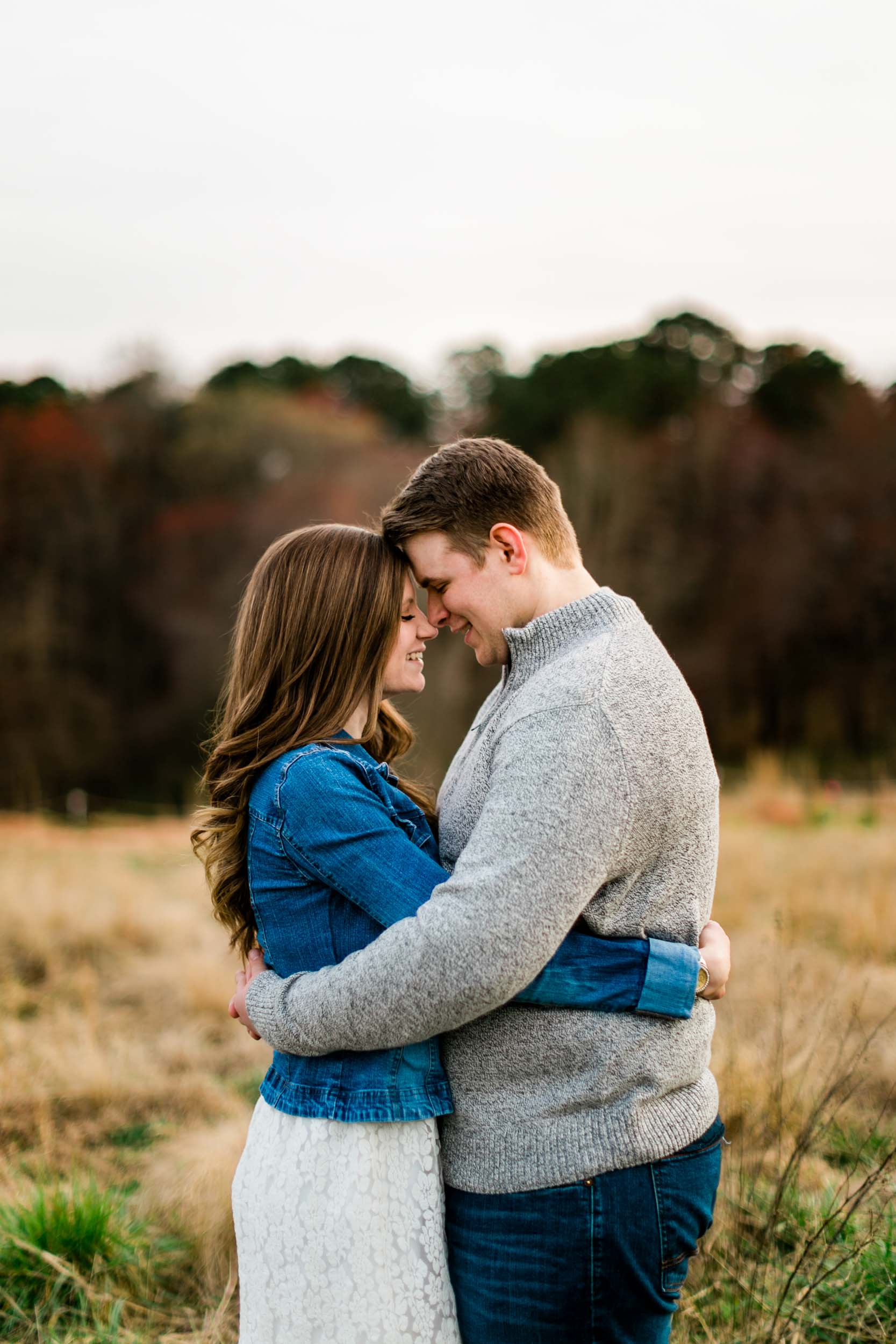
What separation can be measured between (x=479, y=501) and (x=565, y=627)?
0.92 feet

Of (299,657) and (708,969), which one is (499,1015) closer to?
(708,969)

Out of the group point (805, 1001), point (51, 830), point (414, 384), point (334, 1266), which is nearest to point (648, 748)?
point (334, 1266)

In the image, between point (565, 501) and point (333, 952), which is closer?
point (333, 952)

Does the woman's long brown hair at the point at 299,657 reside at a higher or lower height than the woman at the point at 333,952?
higher

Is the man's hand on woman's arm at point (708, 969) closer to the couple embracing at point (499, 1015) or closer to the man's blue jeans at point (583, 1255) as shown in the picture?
the couple embracing at point (499, 1015)

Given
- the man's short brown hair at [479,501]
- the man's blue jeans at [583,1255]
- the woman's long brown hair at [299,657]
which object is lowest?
the man's blue jeans at [583,1255]

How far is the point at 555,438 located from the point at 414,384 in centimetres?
1133

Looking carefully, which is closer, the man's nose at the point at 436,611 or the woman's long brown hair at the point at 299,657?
the woman's long brown hair at the point at 299,657

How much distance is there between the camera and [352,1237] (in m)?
1.69

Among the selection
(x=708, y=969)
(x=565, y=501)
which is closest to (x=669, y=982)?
(x=708, y=969)

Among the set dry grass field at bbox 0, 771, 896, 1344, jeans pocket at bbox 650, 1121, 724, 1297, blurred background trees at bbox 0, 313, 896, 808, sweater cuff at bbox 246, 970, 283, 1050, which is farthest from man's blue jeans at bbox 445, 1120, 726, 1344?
blurred background trees at bbox 0, 313, 896, 808

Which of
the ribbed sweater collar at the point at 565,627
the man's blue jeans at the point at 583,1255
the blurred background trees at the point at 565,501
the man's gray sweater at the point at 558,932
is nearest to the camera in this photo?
the man's gray sweater at the point at 558,932

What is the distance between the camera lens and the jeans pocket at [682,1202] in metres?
1.68


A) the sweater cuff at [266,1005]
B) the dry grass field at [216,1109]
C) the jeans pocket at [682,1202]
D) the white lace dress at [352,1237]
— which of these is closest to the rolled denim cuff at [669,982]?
the jeans pocket at [682,1202]
